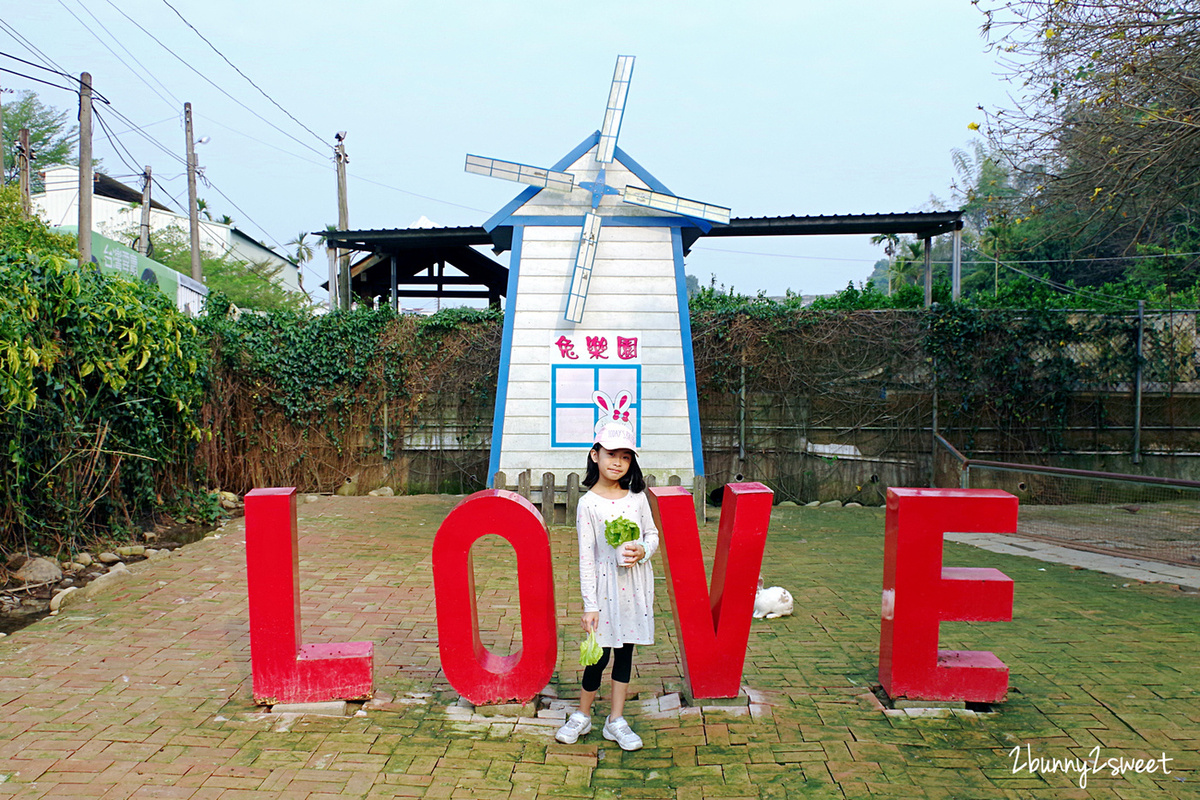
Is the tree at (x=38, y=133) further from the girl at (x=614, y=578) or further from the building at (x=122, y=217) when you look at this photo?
the girl at (x=614, y=578)

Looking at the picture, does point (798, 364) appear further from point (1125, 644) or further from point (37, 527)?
point (37, 527)

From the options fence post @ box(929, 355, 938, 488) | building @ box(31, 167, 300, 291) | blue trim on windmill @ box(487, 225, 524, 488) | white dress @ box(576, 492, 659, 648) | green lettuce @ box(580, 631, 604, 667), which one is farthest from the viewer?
building @ box(31, 167, 300, 291)

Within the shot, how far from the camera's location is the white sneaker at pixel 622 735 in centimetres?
349

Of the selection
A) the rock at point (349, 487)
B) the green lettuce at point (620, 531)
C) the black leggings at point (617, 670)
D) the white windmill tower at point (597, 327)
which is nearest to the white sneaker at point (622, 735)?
the black leggings at point (617, 670)

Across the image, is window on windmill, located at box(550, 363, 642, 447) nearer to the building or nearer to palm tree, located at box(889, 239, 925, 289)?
the building

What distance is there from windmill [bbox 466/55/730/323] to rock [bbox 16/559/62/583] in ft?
17.4

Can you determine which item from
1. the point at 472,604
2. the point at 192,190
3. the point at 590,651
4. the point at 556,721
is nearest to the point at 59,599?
the point at 472,604

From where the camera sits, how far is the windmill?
8711mm

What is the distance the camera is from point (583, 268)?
8.70 meters

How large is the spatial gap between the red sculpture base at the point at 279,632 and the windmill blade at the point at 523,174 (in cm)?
577

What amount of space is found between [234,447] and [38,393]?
451 centimetres

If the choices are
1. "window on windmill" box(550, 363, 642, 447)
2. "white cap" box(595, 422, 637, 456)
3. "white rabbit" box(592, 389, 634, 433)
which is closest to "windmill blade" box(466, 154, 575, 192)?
"window on windmill" box(550, 363, 642, 447)

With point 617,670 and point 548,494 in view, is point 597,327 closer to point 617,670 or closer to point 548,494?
point 548,494

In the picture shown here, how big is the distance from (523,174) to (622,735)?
673 cm
